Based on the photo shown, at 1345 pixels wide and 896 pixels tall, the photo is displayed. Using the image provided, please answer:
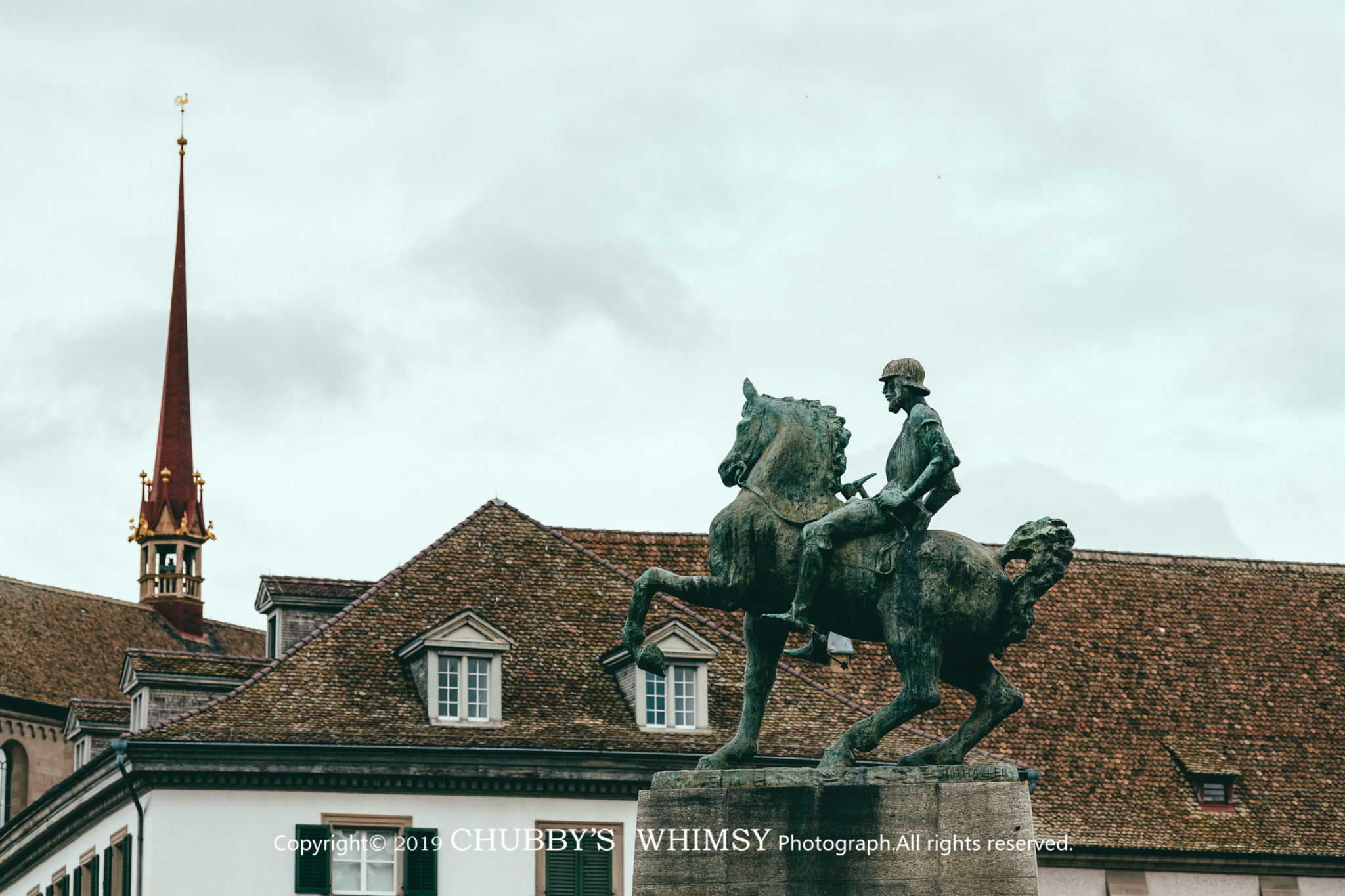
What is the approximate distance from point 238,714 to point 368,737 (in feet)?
6.91

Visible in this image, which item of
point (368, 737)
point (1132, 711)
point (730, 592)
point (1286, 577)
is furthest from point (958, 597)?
point (1286, 577)

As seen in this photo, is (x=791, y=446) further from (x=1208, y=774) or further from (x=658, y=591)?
(x=1208, y=774)

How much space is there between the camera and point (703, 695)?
4556 cm

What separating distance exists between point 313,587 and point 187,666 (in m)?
3.83

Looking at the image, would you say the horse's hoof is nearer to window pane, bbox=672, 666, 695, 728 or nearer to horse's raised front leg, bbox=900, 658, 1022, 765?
horse's raised front leg, bbox=900, 658, 1022, 765

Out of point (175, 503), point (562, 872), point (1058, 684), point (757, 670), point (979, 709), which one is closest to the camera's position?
point (979, 709)

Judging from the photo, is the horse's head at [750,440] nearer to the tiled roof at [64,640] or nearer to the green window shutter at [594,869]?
the green window shutter at [594,869]

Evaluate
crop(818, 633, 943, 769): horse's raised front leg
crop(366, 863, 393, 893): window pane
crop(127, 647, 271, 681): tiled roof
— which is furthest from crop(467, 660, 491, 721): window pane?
crop(818, 633, 943, 769): horse's raised front leg

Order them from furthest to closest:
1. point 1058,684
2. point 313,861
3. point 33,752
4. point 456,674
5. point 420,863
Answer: point 33,752 < point 1058,684 < point 456,674 < point 420,863 < point 313,861

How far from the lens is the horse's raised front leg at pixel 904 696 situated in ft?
61.6

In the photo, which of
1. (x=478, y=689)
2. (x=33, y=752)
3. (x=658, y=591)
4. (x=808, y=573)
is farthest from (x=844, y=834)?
(x=33, y=752)

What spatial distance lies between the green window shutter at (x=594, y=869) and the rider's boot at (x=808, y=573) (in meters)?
26.1

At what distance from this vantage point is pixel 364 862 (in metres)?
43.6

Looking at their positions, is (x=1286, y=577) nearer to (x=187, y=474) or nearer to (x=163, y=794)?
(x=163, y=794)
